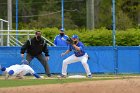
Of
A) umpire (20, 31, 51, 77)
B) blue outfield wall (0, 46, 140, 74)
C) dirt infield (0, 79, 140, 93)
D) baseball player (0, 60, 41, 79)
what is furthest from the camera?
blue outfield wall (0, 46, 140, 74)

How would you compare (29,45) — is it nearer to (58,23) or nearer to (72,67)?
(72,67)

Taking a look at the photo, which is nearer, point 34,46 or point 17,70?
point 17,70

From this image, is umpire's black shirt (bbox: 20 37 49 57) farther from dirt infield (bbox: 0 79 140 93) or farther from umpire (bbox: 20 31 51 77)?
dirt infield (bbox: 0 79 140 93)

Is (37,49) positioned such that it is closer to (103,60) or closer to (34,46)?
(34,46)

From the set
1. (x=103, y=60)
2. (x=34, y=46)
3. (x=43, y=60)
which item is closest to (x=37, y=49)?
(x=34, y=46)

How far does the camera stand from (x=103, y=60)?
2127cm

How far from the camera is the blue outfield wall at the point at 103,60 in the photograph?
826 inches

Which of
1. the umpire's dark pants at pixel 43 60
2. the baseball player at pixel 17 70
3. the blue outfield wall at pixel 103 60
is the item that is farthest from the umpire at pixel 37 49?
the blue outfield wall at pixel 103 60

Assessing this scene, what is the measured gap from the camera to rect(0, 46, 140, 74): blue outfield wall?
20969 millimetres

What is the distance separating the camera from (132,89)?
13039 millimetres

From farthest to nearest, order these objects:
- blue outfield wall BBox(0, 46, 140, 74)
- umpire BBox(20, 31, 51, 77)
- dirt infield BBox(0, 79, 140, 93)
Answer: blue outfield wall BBox(0, 46, 140, 74) < umpire BBox(20, 31, 51, 77) < dirt infield BBox(0, 79, 140, 93)


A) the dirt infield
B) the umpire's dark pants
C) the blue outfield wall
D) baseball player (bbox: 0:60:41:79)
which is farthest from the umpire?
the dirt infield

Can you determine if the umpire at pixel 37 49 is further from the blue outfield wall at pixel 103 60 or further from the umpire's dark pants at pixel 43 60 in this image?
the blue outfield wall at pixel 103 60

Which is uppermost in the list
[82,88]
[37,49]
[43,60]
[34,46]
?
[34,46]
